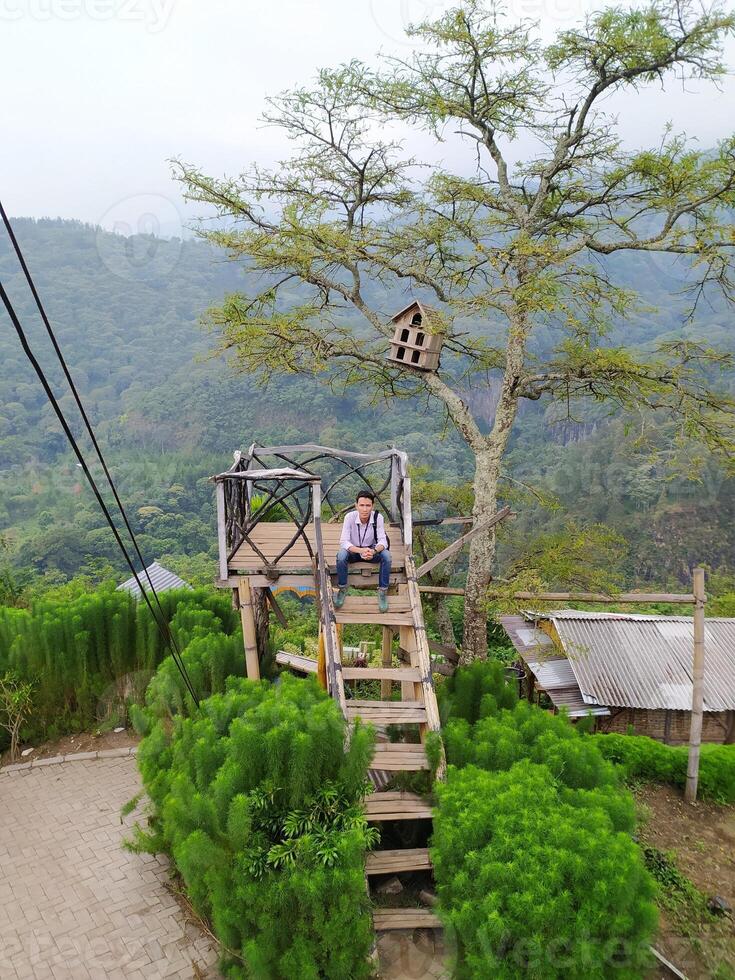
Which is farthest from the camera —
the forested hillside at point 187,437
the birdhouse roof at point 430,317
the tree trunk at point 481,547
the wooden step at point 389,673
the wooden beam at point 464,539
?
the forested hillside at point 187,437

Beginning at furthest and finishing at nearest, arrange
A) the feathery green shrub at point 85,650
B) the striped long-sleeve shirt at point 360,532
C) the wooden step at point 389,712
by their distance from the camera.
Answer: the feathery green shrub at point 85,650 → the striped long-sleeve shirt at point 360,532 → the wooden step at point 389,712

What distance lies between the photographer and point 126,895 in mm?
5609

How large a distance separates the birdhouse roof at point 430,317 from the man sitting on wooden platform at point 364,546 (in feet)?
8.04

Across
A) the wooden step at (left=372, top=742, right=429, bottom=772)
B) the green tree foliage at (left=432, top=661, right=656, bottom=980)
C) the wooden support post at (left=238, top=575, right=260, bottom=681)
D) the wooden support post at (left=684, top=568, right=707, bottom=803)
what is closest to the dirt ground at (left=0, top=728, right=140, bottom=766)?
the wooden support post at (left=238, top=575, right=260, bottom=681)

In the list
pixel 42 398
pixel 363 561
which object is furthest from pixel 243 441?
pixel 363 561

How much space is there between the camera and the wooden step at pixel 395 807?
16.0 feet

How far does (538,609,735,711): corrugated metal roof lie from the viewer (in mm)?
11125

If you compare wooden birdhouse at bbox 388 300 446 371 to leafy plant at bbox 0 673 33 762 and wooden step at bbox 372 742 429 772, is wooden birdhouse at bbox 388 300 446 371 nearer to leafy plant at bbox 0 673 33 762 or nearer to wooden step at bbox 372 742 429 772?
wooden step at bbox 372 742 429 772

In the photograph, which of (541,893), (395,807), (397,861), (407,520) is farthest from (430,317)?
(541,893)

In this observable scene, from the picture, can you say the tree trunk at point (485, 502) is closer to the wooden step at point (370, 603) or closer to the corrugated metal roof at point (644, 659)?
the wooden step at point (370, 603)

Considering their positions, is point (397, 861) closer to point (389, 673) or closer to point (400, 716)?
point (400, 716)

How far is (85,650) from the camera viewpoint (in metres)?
8.60

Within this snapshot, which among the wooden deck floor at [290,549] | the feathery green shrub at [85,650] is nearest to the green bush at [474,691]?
the wooden deck floor at [290,549]

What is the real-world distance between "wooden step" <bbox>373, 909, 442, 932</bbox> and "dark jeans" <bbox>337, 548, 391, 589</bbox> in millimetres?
2653
